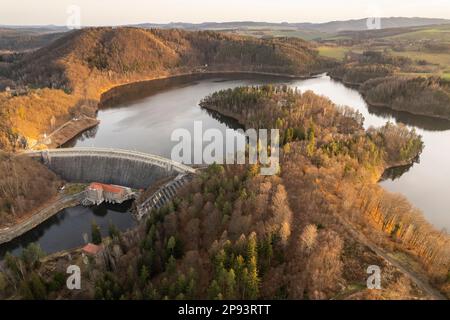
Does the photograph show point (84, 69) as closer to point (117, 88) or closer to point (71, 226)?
point (117, 88)

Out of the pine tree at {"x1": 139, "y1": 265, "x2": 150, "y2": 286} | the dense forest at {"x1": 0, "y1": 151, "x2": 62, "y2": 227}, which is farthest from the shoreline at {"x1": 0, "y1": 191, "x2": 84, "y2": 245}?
the pine tree at {"x1": 139, "y1": 265, "x2": 150, "y2": 286}

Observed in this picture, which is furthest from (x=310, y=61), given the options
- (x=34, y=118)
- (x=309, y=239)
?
(x=309, y=239)

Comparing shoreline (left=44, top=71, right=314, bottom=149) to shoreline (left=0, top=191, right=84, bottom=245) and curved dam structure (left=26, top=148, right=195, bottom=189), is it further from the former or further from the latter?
shoreline (left=0, top=191, right=84, bottom=245)

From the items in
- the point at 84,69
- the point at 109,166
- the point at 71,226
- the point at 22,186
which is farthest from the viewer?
the point at 84,69

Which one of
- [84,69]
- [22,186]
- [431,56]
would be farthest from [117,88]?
[431,56]

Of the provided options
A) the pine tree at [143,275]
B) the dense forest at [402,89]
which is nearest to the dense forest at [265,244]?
the pine tree at [143,275]
